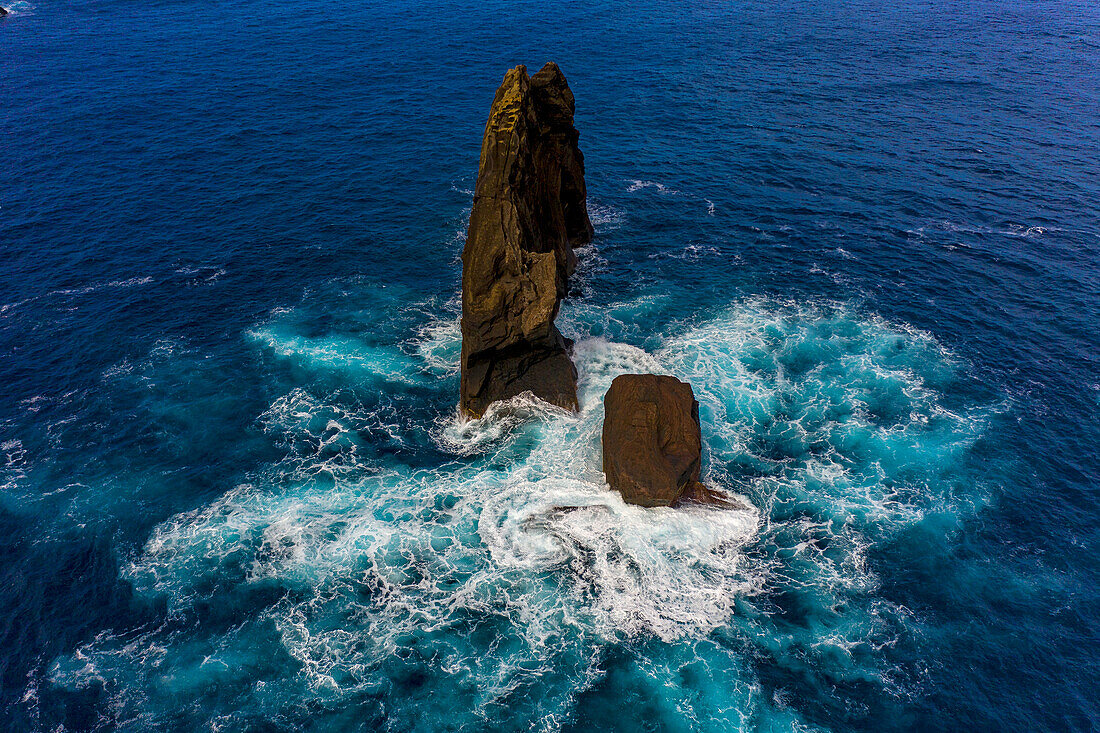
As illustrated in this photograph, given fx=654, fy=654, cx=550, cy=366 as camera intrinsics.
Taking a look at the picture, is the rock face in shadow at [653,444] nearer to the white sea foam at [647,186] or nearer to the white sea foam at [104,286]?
the white sea foam at [647,186]

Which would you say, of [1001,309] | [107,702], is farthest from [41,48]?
[1001,309]

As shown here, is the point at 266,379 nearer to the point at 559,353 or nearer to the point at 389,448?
the point at 389,448

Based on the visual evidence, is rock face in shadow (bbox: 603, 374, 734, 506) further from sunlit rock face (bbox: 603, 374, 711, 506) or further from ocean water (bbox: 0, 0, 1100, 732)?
ocean water (bbox: 0, 0, 1100, 732)

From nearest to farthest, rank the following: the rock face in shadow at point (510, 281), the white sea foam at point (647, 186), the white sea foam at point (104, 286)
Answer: the rock face in shadow at point (510, 281) < the white sea foam at point (104, 286) < the white sea foam at point (647, 186)

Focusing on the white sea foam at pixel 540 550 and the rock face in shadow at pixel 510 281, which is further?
the rock face in shadow at pixel 510 281

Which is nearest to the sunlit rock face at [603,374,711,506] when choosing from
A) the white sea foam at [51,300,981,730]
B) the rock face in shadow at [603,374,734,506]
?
the rock face in shadow at [603,374,734,506]

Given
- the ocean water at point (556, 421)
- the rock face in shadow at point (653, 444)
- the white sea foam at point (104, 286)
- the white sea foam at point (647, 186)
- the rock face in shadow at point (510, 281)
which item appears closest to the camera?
the ocean water at point (556, 421)

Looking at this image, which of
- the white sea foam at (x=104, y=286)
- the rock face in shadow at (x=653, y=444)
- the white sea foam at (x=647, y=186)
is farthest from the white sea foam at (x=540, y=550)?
the white sea foam at (x=647, y=186)
